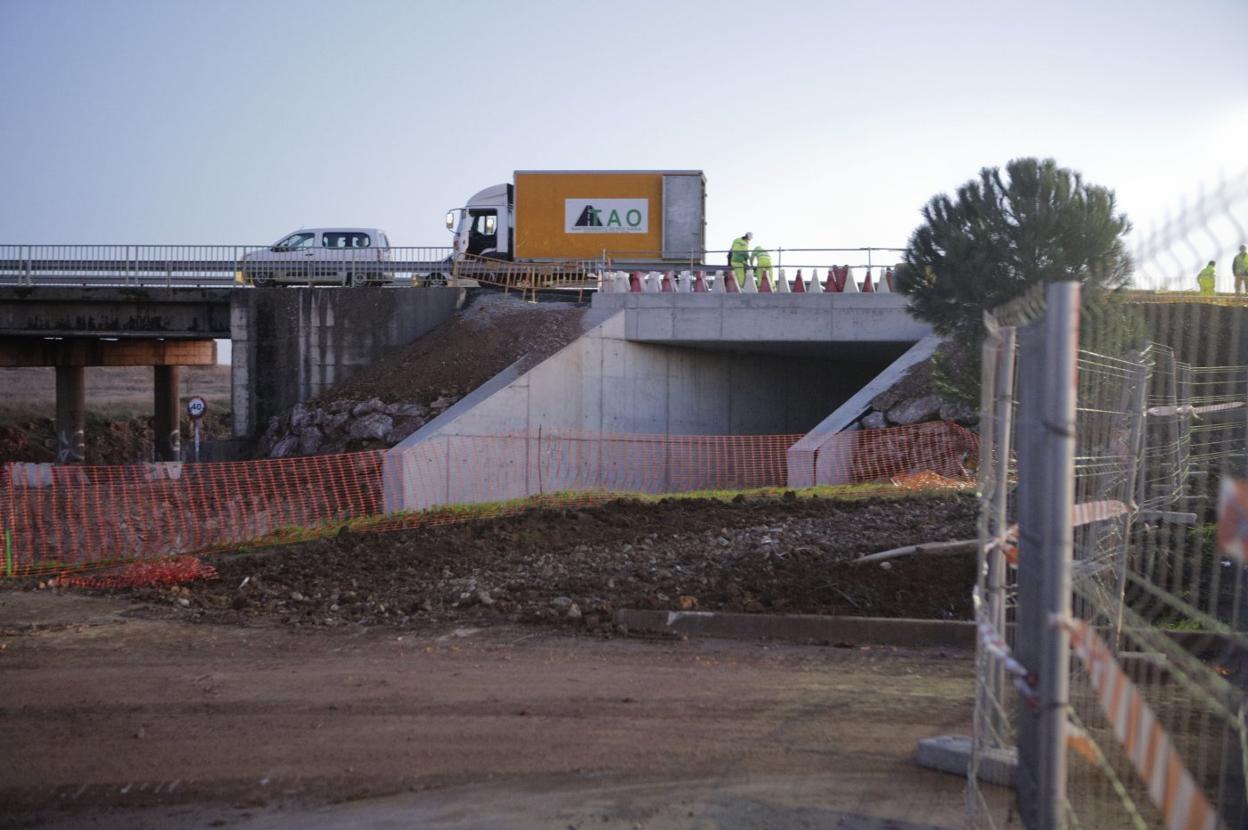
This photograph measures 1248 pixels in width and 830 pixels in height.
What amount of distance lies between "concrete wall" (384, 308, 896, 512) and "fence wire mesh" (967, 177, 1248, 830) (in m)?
12.3

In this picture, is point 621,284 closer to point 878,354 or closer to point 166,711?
point 878,354

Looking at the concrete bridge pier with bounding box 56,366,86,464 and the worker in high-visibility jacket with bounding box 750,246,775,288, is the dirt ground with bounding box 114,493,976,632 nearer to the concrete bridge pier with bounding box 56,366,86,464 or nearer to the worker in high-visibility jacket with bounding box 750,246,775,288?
the worker in high-visibility jacket with bounding box 750,246,775,288

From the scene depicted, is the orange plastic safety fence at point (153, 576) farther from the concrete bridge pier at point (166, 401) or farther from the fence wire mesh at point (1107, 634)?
the concrete bridge pier at point (166, 401)

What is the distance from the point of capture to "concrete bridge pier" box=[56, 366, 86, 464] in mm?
38250

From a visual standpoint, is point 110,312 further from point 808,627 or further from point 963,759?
point 963,759

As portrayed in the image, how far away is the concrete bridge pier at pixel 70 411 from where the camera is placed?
3825 centimetres

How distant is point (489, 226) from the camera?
116 feet

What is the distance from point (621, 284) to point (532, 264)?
6.23 m

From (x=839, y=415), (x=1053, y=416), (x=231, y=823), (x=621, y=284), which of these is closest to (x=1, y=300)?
(x=621, y=284)

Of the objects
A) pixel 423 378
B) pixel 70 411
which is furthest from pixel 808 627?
pixel 70 411

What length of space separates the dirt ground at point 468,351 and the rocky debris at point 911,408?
7.37 metres

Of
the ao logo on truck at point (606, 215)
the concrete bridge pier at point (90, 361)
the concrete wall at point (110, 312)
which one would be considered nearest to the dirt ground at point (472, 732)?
the concrete wall at point (110, 312)

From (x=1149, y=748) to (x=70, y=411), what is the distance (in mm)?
40739

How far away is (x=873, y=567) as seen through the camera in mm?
10953
